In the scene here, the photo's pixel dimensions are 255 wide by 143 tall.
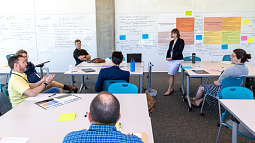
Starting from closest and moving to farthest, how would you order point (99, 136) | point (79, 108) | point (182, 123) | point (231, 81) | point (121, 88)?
1. point (99, 136)
2. point (79, 108)
3. point (121, 88)
4. point (231, 81)
5. point (182, 123)

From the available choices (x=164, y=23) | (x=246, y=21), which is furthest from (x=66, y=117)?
(x=246, y=21)

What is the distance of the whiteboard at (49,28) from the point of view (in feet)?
23.1

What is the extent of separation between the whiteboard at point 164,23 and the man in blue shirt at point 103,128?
602 cm

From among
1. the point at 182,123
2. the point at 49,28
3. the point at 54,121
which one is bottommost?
the point at 182,123

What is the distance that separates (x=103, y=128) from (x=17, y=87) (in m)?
1.81

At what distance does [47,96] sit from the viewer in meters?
2.54

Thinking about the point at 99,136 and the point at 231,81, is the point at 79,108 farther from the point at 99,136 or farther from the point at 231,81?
the point at 231,81

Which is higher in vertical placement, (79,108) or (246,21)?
(246,21)

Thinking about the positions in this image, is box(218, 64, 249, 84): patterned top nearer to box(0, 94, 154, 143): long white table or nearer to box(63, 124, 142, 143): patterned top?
box(0, 94, 154, 143): long white table

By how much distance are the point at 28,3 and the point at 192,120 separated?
6.49 m

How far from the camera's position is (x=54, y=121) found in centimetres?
186

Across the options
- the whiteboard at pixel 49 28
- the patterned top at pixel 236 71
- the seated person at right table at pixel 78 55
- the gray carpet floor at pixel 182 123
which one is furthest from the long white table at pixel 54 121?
the whiteboard at pixel 49 28

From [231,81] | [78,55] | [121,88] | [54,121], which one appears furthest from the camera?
[78,55]

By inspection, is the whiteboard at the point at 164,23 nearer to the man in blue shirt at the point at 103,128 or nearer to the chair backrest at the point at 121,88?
the chair backrest at the point at 121,88
